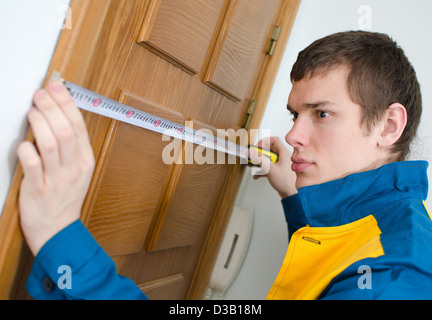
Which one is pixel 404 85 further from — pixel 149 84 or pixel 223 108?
pixel 149 84

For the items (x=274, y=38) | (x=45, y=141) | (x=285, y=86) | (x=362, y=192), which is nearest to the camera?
(x=45, y=141)

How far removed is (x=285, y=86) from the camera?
1.66 m

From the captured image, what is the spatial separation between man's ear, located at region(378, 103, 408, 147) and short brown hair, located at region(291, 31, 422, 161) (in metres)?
0.02

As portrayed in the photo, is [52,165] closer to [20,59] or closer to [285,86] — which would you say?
[20,59]

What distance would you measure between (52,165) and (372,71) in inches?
35.5

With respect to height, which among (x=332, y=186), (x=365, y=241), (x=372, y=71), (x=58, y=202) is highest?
(x=372, y=71)

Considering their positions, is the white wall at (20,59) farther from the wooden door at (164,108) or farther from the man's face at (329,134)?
the man's face at (329,134)

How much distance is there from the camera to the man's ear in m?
1.02

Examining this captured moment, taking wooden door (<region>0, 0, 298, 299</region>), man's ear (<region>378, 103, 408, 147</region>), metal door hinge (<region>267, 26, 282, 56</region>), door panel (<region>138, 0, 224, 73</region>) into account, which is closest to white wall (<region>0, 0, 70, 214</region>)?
wooden door (<region>0, 0, 298, 299</region>)

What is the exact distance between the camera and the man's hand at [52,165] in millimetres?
673

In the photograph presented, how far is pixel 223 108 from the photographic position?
1.39 metres

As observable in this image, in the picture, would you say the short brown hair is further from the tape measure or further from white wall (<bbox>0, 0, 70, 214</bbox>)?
white wall (<bbox>0, 0, 70, 214</bbox>)

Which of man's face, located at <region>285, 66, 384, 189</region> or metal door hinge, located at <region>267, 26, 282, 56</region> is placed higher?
metal door hinge, located at <region>267, 26, 282, 56</region>

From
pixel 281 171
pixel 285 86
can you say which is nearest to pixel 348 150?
pixel 281 171
